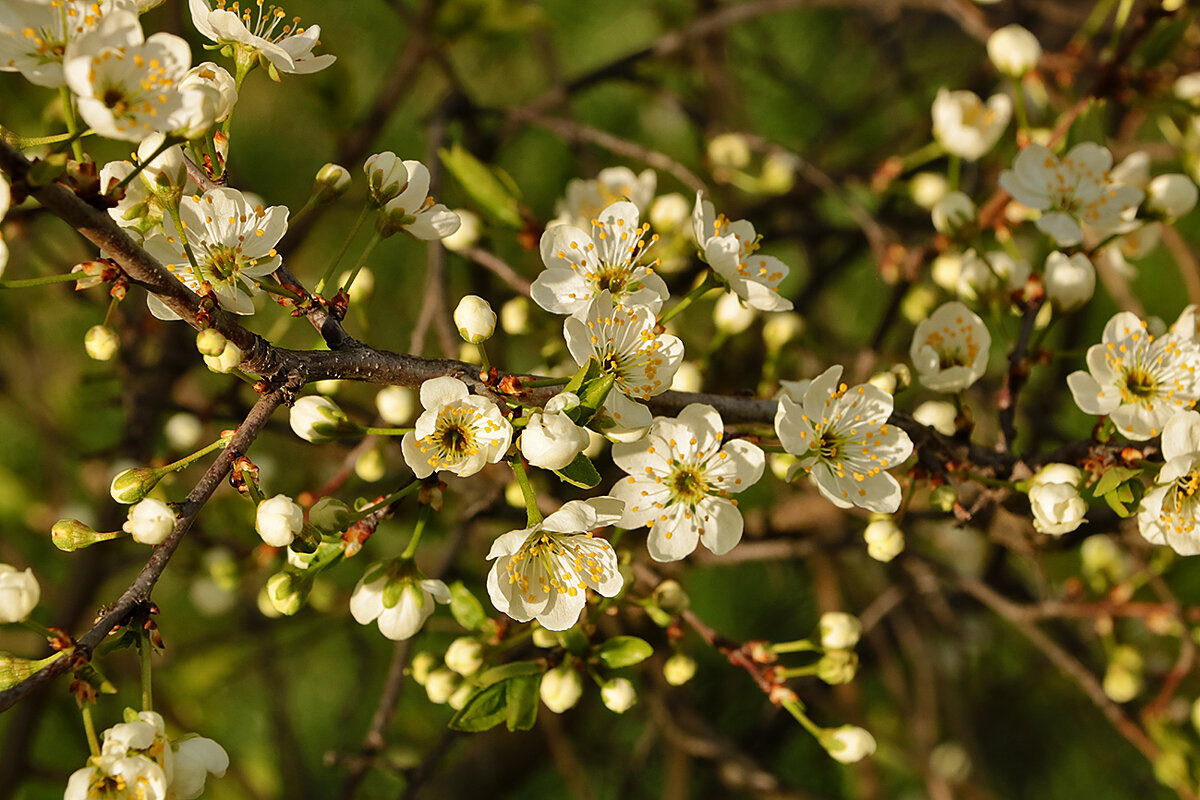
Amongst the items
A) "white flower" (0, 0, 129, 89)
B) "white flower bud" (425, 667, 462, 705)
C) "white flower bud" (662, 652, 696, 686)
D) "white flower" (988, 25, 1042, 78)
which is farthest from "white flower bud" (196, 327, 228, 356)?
"white flower" (988, 25, 1042, 78)

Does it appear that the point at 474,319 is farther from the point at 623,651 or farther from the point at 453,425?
the point at 623,651

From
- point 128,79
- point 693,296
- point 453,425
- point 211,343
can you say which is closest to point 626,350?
point 693,296

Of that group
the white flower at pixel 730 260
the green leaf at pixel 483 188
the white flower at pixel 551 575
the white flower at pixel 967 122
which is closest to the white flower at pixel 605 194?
the green leaf at pixel 483 188

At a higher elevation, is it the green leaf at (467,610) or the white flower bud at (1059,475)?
the white flower bud at (1059,475)

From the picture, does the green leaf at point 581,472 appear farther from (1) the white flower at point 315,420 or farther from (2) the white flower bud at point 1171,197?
(2) the white flower bud at point 1171,197

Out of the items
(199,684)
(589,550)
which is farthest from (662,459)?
(199,684)

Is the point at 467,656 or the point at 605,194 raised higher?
the point at 605,194
